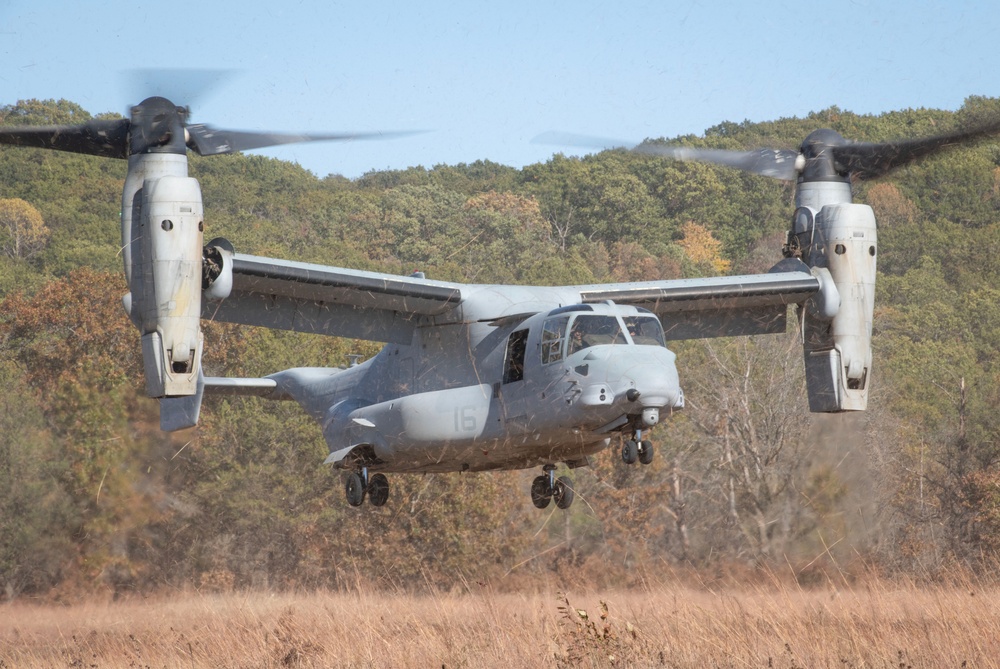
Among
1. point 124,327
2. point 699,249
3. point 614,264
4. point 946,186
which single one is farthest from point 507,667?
point 946,186

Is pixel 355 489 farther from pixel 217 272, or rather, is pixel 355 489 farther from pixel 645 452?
pixel 645 452

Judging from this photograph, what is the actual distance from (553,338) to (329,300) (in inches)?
143

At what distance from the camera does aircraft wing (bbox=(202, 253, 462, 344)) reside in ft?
48.9

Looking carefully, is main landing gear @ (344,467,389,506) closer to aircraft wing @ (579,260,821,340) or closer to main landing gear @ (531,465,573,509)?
main landing gear @ (531,465,573,509)

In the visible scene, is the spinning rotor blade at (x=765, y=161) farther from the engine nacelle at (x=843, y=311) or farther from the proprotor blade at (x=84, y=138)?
the proprotor blade at (x=84, y=138)

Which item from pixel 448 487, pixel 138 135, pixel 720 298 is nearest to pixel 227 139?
pixel 138 135

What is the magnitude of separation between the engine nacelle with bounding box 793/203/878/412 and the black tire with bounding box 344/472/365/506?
6.14 metres

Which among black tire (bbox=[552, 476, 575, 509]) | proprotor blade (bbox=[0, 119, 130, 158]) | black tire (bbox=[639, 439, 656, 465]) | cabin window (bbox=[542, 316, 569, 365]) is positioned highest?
proprotor blade (bbox=[0, 119, 130, 158])

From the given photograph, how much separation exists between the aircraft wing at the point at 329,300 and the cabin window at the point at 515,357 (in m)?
1.35

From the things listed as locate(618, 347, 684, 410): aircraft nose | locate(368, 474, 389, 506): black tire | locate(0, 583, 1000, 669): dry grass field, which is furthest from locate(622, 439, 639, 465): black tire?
locate(368, 474, 389, 506): black tire

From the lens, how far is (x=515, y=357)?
1450 cm

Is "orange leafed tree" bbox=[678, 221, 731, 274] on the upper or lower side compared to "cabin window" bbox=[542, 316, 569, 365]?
upper

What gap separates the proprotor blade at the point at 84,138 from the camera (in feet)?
44.8

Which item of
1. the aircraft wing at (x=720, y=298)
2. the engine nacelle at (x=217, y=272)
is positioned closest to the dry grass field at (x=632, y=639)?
the engine nacelle at (x=217, y=272)
